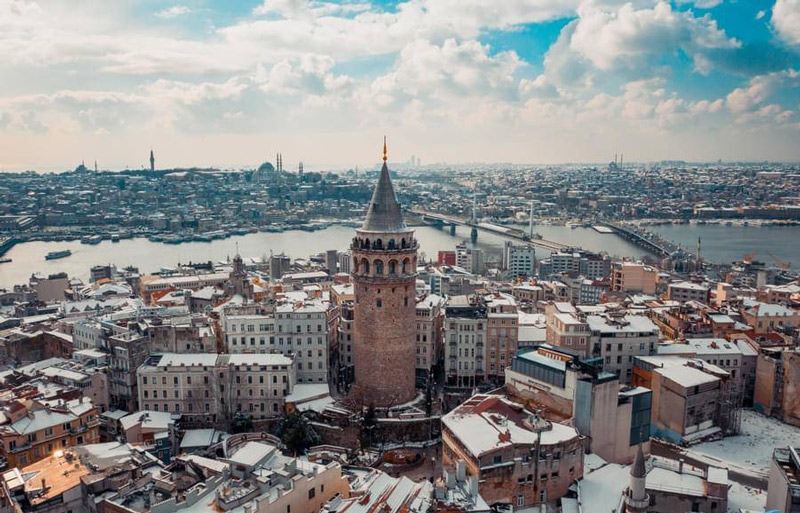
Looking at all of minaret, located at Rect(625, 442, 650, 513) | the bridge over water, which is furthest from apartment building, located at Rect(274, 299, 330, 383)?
the bridge over water

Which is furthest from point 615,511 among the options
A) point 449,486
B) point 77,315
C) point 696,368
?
point 77,315

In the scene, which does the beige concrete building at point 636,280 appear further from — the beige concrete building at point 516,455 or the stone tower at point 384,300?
the beige concrete building at point 516,455

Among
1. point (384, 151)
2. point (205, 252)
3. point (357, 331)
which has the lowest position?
point (205, 252)

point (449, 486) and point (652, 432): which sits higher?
point (449, 486)

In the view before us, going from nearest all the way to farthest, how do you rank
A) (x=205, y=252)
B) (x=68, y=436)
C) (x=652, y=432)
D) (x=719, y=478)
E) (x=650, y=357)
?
(x=719, y=478)
(x=68, y=436)
(x=652, y=432)
(x=650, y=357)
(x=205, y=252)

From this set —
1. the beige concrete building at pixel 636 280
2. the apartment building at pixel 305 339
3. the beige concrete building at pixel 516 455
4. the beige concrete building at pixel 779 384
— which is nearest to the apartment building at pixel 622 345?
the beige concrete building at pixel 779 384

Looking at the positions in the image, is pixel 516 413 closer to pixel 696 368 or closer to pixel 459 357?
pixel 459 357
